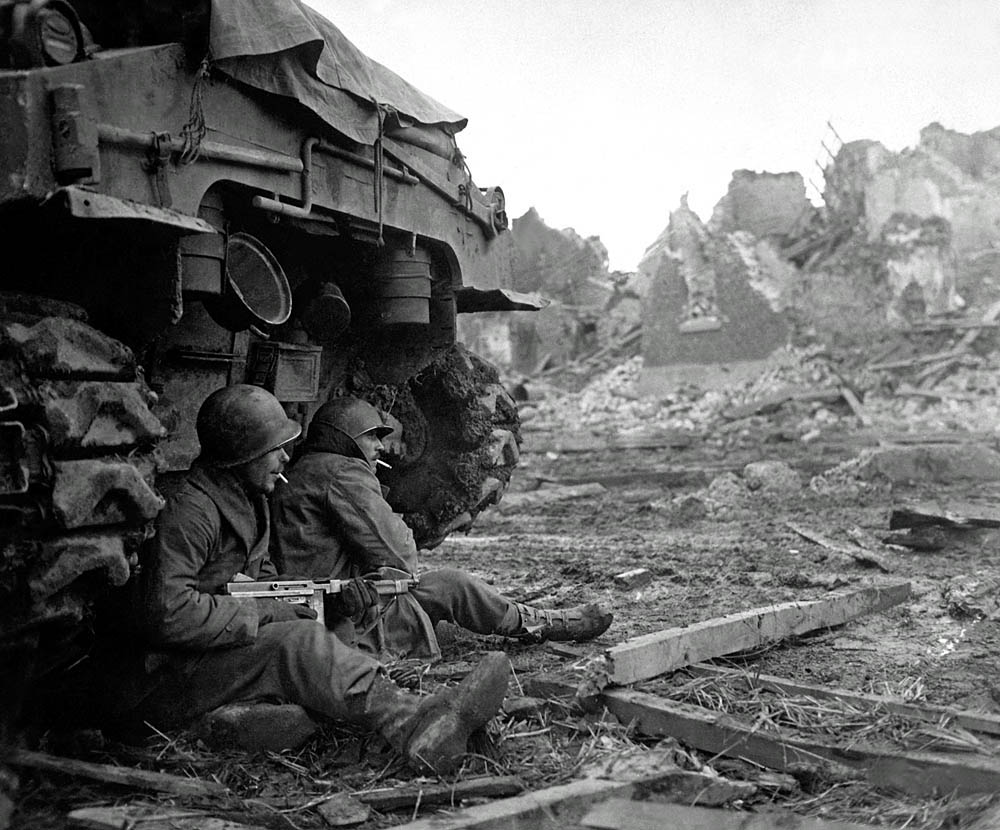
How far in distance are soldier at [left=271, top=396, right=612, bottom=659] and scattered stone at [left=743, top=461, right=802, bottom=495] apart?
771 cm

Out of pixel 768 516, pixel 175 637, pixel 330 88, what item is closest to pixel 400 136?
pixel 330 88

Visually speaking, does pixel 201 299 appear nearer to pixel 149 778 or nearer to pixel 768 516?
pixel 149 778

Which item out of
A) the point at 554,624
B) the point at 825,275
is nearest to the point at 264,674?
the point at 554,624

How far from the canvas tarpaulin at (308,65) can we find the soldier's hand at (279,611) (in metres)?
1.95

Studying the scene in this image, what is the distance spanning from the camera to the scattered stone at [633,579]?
7.12 meters

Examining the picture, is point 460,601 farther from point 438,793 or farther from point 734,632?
point 438,793

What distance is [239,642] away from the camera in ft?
13.3

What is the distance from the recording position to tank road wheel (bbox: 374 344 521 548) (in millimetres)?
7039

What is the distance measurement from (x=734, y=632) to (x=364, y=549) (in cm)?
167

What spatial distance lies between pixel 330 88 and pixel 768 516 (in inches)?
286

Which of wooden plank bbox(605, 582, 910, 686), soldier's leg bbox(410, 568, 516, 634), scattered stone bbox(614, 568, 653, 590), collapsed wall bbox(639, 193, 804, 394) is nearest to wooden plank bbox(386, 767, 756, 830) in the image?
wooden plank bbox(605, 582, 910, 686)

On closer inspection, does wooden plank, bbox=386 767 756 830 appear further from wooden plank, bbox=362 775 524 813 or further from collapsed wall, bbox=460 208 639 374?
collapsed wall, bbox=460 208 639 374

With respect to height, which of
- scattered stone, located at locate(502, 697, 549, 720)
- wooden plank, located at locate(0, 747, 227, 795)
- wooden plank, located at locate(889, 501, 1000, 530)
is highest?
wooden plank, located at locate(889, 501, 1000, 530)

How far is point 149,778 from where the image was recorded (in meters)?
3.65
